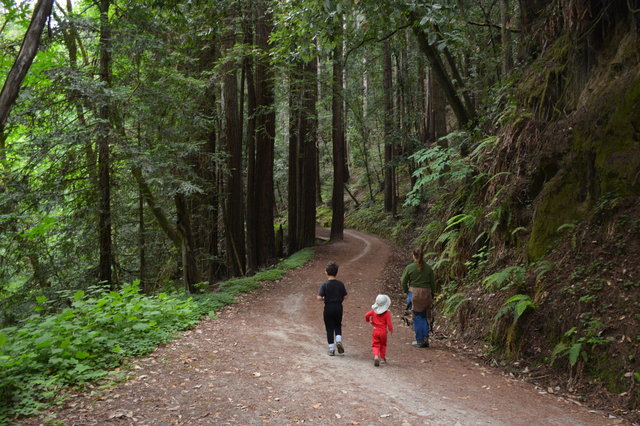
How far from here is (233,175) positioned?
16.6 metres

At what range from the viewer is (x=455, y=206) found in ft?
40.4

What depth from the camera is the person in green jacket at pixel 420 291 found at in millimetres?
7668

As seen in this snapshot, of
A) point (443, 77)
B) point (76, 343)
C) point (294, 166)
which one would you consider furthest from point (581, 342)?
point (294, 166)

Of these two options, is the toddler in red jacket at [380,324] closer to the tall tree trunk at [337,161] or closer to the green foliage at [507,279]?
the green foliage at [507,279]

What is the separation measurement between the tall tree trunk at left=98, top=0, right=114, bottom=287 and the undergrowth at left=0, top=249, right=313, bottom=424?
2391mm

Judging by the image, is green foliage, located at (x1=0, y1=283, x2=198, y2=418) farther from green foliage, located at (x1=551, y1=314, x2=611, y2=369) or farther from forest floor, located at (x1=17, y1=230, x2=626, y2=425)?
green foliage, located at (x1=551, y1=314, x2=611, y2=369)

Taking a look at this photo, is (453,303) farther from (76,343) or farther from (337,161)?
(337,161)

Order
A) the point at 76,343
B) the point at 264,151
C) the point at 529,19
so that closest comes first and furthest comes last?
1. the point at 76,343
2. the point at 529,19
3. the point at 264,151

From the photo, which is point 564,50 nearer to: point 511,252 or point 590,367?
point 511,252

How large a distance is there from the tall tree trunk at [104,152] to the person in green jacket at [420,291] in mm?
6899

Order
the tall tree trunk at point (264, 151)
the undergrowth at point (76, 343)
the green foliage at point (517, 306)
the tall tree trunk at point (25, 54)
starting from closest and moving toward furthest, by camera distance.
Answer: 1. the tall tree trunk at point (25, 54)
2. the undergrowth at point (76, 343)
3. the green foliage at point (517, 306)
4. the tall tree trunk at point (264, 151)

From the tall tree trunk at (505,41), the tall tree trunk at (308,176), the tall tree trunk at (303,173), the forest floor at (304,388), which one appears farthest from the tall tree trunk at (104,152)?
the tall tree trunk at (505,41)

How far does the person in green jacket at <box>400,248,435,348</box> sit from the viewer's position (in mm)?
7668

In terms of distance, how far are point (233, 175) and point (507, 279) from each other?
11.3m
